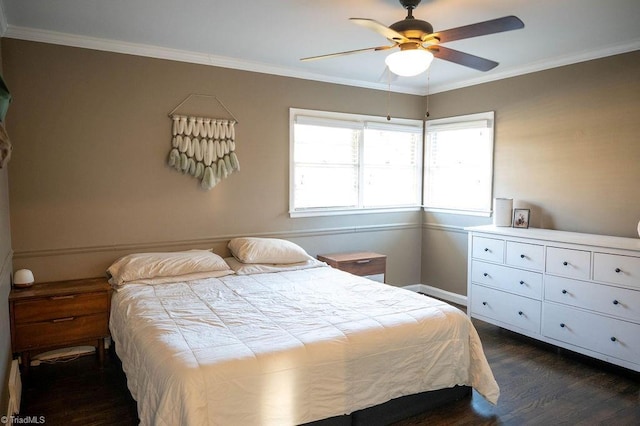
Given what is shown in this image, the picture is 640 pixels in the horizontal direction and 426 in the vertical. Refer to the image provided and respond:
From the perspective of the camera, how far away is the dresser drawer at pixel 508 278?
11.9 feet

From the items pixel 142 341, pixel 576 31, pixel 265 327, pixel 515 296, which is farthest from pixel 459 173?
pixel 142 341

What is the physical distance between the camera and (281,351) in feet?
6.91

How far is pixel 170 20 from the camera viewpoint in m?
3.00

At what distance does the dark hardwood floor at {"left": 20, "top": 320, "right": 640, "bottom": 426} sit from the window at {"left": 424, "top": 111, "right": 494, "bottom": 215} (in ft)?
5.65

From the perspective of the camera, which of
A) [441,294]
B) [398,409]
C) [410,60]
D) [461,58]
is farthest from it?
[441,294]

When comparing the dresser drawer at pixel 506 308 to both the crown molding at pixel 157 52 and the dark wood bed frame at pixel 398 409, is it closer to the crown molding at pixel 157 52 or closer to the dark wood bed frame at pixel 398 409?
the dark wood bed frame at pixel 398 409

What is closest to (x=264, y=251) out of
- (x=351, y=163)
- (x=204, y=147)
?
(x=204, y=147)

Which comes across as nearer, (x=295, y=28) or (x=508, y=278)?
(x=295, y=28)

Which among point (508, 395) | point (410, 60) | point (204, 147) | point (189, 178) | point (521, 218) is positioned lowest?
point (508, 395)

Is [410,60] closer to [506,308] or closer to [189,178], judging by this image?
[189,178]

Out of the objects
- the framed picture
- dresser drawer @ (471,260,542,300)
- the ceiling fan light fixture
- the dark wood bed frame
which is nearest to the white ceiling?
the ceiling fan light fixture

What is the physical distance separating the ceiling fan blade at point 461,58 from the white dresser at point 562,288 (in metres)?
1.55

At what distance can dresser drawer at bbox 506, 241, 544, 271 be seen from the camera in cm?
358

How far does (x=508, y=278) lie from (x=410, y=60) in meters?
2.32
